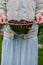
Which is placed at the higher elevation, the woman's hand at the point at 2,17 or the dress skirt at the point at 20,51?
the woman's hand at the point at 2,17

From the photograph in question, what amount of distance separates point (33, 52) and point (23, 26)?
1.35ft

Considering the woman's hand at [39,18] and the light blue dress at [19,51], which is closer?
the woman's hand at [39,18]

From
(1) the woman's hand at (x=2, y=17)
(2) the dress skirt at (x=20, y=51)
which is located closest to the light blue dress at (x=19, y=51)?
(2) the dress skirt at (x=20, y=51)

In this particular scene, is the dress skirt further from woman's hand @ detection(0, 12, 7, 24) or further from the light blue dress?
woman's hand @ detection(0, 12, 7, 24)

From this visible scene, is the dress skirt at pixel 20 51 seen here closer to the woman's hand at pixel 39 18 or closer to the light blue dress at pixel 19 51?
the light blue dress at pixel 19 51

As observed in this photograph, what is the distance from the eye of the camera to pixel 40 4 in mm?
3328

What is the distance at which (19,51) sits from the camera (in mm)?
3416

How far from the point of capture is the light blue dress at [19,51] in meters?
3.39

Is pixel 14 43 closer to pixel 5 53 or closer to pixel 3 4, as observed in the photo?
pixel 5 53

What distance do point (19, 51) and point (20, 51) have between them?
0.01 metres

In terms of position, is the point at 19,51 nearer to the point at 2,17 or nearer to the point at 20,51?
the point at 20,51

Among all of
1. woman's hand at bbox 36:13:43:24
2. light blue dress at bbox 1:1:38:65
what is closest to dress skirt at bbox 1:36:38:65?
light blue dress at bbox 1:1:38:65

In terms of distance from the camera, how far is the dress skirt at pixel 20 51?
3.39 meters

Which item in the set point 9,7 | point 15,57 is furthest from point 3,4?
point 15,57
